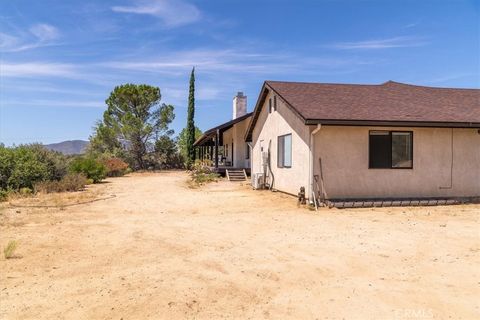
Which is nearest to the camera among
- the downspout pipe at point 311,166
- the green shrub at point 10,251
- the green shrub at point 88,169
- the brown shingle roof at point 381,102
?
the green shrub at point 10,251

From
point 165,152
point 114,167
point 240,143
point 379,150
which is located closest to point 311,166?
point 379,150

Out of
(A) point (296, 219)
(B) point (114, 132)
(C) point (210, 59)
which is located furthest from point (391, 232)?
(B) point (114, 132)

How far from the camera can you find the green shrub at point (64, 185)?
A: 55.7ft

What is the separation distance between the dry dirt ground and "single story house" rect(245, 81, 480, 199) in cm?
230

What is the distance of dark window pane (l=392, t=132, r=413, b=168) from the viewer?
13.2m

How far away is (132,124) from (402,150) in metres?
31.0

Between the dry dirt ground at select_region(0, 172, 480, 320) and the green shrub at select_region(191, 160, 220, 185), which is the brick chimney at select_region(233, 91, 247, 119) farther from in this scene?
the dry dirt ground at select_region(0, 172, 480, 320)

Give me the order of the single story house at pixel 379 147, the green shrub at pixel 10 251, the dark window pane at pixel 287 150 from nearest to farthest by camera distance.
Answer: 1. the green shrub at pixel 10 251
2. the single story house at pixel 379 147
3. the dark window pane at pixel 287 150

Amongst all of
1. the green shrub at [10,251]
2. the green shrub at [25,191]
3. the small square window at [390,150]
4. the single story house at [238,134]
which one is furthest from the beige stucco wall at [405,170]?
the single story house at [238,134]

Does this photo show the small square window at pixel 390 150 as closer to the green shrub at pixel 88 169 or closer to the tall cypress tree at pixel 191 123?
the green shrub at pixel 88 169

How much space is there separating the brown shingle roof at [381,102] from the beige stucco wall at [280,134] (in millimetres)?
723

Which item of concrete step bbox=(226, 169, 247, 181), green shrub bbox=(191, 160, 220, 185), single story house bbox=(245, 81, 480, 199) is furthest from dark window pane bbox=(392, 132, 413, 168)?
concrete step bbox=(226, 169, 247, 181)

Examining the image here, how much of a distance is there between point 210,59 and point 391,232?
15.1 m

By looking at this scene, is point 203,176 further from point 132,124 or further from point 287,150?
point 132,124
